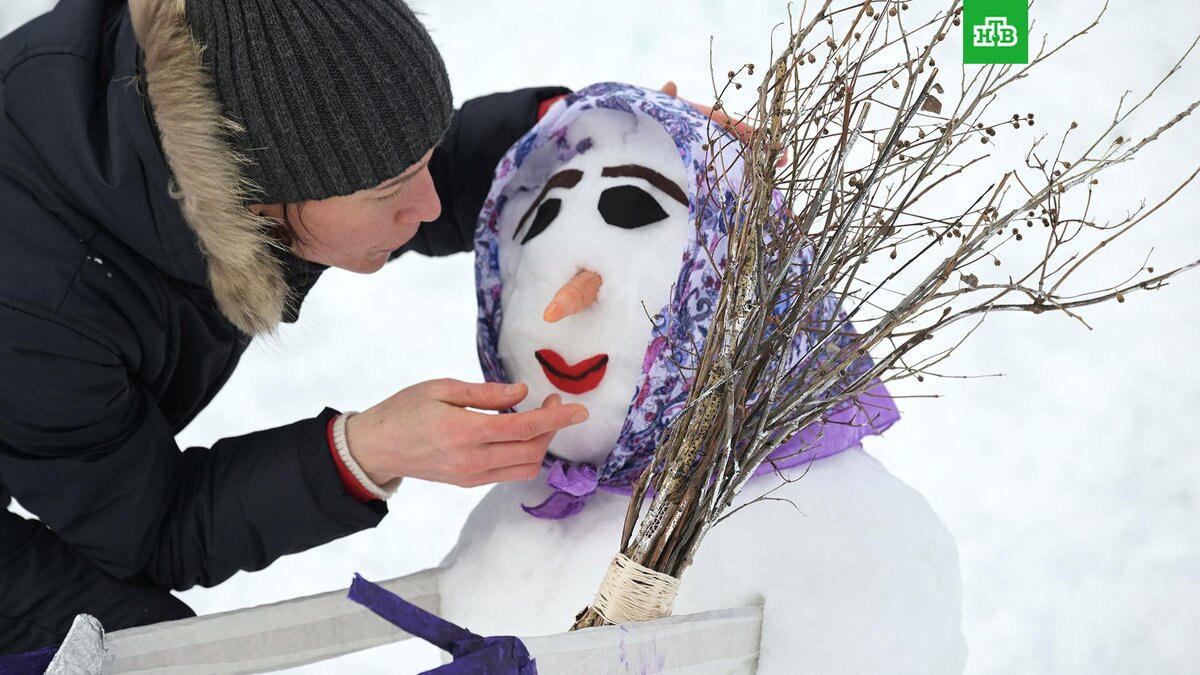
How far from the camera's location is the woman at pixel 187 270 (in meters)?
0.96

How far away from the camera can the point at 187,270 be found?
3.46ft

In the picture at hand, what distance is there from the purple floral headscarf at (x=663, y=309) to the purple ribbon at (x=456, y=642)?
0.27 meters

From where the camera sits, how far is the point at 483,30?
244cm

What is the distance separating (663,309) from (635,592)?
257 millimetres

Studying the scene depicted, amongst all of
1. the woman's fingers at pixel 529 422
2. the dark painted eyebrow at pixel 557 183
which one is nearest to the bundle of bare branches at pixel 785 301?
the woman's fingers at pixel 529 422

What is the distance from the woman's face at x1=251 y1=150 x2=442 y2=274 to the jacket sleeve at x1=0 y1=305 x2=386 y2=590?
0.17 meters

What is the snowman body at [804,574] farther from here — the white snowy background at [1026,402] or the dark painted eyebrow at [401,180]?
the white snowy background at [1026,402]

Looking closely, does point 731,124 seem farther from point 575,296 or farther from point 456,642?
point 456,642

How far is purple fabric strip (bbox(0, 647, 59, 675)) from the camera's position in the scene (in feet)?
2.65

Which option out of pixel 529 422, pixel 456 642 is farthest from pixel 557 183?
pixel 456 642

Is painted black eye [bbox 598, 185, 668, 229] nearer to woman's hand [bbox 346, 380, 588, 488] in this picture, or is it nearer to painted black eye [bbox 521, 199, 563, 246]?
painted black eye [bbox 521, 199, 563, 246]

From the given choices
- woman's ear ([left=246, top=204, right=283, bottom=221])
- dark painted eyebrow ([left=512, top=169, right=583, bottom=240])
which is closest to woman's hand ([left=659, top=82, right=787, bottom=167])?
dark painted eyebrow ([left=512, top=169, right=583, bottom=240])

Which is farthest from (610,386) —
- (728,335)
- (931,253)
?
(931,253)

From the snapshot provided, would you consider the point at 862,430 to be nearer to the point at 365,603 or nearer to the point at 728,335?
the point at 728,335
